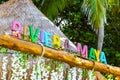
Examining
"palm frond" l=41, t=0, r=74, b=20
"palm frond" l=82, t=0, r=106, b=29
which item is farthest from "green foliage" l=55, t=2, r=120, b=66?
"palm frond" l=82, t=0, r=106, b=29

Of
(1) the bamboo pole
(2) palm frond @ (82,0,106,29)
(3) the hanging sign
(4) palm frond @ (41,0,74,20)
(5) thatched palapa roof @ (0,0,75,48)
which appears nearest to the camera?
(1) the bamboo pole

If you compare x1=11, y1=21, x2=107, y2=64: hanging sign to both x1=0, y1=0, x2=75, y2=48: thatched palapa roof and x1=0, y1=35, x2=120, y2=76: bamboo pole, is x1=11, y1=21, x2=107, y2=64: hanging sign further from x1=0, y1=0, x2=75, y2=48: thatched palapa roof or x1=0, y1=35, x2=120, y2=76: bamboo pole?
x1=0, y1=0, x2=75, y2=48: thatched palapa roof

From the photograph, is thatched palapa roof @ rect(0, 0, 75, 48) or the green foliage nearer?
thatched palapa roof @ rect(0, 0, 75, 48)

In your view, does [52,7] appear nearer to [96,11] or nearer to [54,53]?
[96,11]

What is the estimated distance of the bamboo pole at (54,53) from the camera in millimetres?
2961

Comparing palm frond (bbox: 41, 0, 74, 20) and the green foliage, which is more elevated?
palm frond (bbox: 41, 0, 74, 20)

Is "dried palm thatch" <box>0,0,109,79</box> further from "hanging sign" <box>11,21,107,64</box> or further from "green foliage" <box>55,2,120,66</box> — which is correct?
"green foliage" <box>55,2,120,66</box>

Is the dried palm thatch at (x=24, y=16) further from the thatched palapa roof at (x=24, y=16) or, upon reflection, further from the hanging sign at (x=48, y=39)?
the hanging sign at (x=48, y=39)

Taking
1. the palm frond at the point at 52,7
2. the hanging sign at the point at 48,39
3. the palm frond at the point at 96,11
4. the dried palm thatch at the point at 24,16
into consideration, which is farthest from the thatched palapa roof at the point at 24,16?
the palm frond at the point at 52,7

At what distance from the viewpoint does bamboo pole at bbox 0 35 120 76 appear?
2.96 m

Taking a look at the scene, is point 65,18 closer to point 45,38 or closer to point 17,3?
point 17,3

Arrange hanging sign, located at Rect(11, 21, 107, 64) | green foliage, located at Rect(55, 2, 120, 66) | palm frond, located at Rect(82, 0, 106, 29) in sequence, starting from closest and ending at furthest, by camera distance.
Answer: hanging sign, located at Rect(11, 21, 107, 64)
palm frond, located at Rect(82, 0, 106, 29)
green foliage, located at Rect(55, 2, 120, 66)

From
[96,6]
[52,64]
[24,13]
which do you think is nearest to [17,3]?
[24,13]

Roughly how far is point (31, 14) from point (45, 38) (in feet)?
8.73
